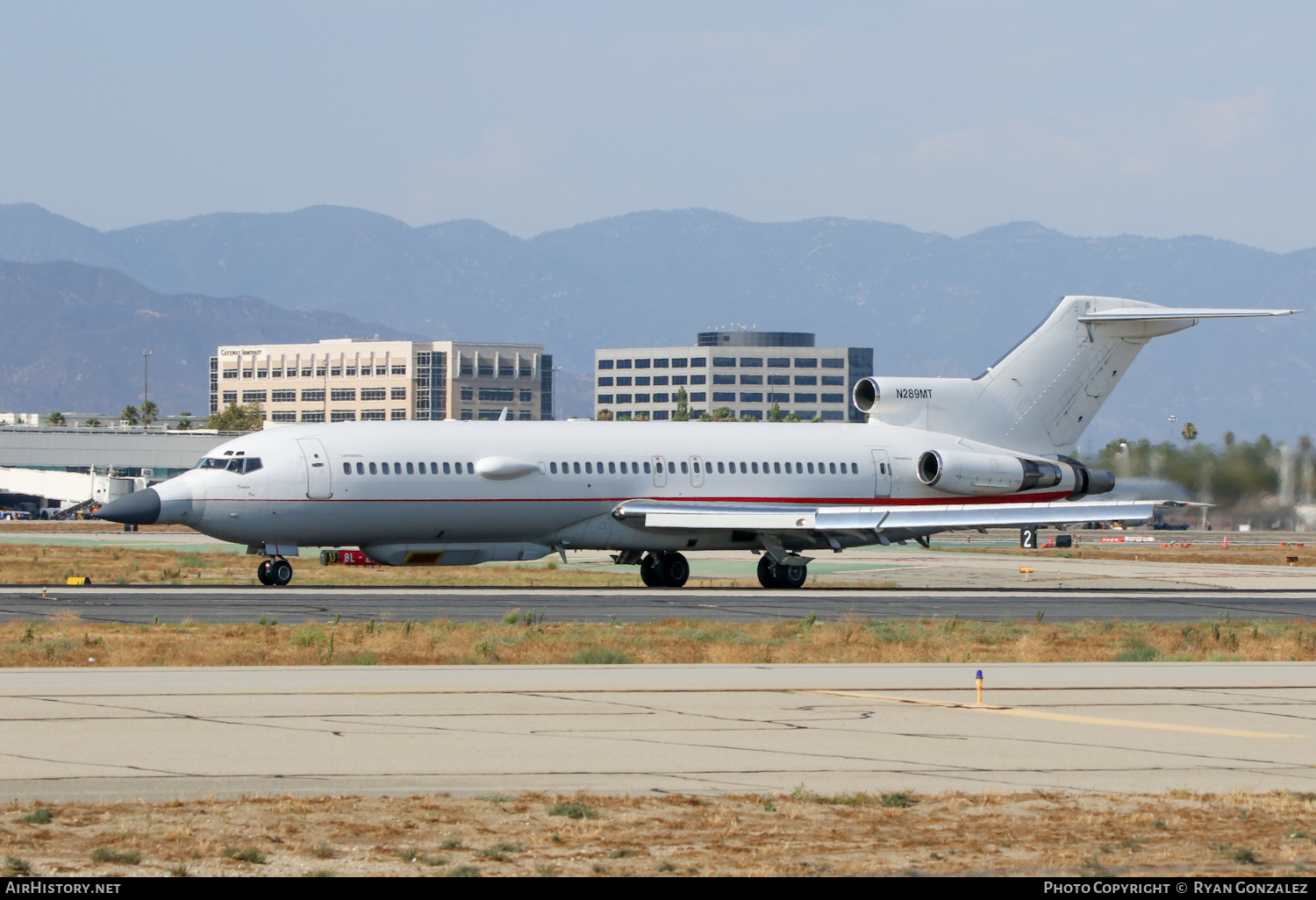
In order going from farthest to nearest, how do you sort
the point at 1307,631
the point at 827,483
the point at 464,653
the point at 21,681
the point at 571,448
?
the point at 827,483, the point at 571,448, the point at 1307,631, the point at 464,653, the point at 21,681

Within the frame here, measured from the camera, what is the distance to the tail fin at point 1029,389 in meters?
49.1

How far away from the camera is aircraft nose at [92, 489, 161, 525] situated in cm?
3844

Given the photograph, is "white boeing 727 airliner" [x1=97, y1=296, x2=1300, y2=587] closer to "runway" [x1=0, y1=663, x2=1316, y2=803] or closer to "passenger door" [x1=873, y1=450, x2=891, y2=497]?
"passenger door" [x1=873, y1=450, x2=891, y2=497]

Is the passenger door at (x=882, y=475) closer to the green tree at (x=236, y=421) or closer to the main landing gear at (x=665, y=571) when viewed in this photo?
the main landing gear at (x=665, y=571)

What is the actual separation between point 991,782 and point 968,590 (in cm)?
3011

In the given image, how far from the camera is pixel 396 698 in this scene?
1919 centimetres

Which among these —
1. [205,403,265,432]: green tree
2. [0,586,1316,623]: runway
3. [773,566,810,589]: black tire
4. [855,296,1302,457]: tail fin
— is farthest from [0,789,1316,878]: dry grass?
[205,403,265,432]: green tree

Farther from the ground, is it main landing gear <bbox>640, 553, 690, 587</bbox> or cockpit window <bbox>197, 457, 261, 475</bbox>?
cockpit window <bbox>197, 457, 261, 475</bbox>

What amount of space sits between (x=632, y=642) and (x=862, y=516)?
1792 centimetres

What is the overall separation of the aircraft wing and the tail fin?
5.76 meters

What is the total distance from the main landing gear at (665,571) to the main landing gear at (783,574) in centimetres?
218
